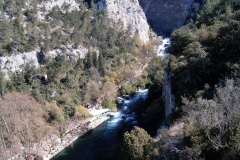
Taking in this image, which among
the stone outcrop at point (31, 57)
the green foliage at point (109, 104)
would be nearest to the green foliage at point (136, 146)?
the green foliage at point (109, 104)

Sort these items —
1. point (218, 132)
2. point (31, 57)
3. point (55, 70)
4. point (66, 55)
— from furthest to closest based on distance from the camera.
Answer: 1. point (66, 55)
2. point (31, 57)
3. point (55, 70)
4. point (218, 132)

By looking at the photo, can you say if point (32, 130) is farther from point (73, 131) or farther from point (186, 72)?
point (186, 72)

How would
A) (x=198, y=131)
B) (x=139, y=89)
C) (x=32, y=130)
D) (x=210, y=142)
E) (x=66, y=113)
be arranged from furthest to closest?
(x=139, y=89)
(x=66, y=113)
(x=32, y=130)
(x=198, y=131)
(x=210, y=142)

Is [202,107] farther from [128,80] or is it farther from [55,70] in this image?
[128,80]

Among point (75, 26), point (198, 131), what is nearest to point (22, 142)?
point (198, 131)

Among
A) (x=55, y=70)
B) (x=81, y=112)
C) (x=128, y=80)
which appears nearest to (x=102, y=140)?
(x=81, y=112)

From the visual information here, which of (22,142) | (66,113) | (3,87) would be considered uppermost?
(3,87)
